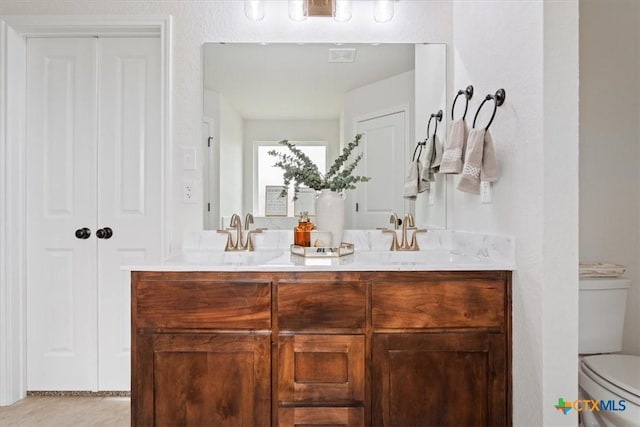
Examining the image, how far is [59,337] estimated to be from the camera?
2.43 metres

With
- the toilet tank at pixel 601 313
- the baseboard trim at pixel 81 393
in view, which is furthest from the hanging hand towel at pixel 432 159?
the baseboard trim at pixel 81 393

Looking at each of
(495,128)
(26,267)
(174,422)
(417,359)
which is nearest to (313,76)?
(495,128)

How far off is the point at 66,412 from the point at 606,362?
2.60 m

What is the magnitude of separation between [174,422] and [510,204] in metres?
1.56

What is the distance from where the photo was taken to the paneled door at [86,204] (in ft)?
7.93

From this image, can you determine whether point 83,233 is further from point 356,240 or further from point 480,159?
point 480,159

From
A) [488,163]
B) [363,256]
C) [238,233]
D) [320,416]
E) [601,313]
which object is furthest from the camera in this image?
[238,233]

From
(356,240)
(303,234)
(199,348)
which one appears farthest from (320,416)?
(356,240)

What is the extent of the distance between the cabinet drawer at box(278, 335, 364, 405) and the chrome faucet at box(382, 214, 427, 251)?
71 cm

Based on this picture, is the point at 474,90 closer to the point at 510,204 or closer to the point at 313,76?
the point at 510,204

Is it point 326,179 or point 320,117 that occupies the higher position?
point 320,117

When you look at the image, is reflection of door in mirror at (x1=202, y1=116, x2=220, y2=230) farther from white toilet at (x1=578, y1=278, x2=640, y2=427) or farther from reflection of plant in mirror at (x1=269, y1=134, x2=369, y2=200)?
white toilet at (x1=578, y1=278, x2=640, y2=427)

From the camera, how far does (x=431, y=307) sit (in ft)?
5.29

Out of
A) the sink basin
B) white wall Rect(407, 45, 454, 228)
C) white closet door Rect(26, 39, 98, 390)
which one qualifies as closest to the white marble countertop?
the sink basin
